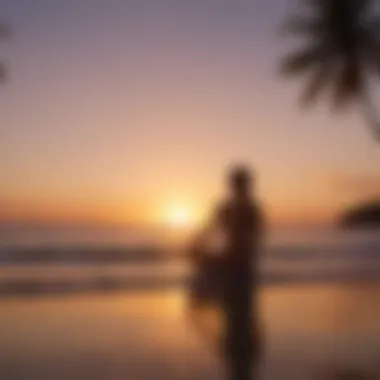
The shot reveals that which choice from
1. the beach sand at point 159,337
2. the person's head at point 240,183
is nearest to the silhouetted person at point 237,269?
the person's head at point 240,183

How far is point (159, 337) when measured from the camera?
4609 millimetres

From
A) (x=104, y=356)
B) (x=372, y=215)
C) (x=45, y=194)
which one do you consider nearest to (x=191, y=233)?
(x=45, y=194)

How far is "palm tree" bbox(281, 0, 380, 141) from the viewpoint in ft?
13.6

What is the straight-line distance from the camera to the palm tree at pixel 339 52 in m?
4.14

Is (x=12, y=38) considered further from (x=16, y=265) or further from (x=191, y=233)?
(x=16, y=265)

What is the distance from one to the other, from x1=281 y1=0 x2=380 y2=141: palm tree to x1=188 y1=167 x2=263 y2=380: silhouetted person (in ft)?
3.19

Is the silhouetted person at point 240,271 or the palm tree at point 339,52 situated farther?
the palm tree at point 339,52

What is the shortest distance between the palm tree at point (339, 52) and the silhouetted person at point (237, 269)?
0.97 metres

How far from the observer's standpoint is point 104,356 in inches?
166

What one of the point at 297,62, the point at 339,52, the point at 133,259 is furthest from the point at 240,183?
the point at 339,52

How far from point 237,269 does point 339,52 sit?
3.00 m

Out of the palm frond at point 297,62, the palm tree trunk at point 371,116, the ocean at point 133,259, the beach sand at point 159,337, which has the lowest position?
the beach sand at point 159,337

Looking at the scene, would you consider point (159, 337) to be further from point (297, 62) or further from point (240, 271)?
point (297, 62)

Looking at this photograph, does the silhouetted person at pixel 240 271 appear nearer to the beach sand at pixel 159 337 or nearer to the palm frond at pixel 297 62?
the beach sand at pixel 159 337
